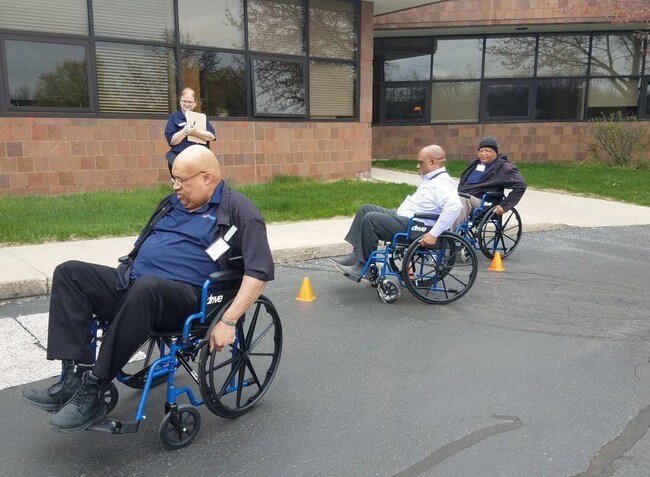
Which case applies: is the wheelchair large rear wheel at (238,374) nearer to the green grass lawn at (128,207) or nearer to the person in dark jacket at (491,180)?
the person in dark jacket at (491,180)

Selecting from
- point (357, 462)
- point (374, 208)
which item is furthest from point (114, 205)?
point (357, 462)

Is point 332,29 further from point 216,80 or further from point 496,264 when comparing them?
point 496,264

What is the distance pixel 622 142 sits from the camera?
16641 mm

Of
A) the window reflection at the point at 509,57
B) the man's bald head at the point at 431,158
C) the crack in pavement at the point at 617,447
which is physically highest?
the window reflection at the point at 509,57

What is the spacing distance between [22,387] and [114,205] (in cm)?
550

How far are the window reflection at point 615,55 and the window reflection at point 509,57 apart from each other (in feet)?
6.68

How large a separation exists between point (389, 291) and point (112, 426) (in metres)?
3.05

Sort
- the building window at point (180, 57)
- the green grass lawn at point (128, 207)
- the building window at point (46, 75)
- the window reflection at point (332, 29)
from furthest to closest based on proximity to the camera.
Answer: the window reflection at point (332, 29) < the building window at point (180, 57) < the building window at point (46, 75) < the green grass lawn at point (128, 207)

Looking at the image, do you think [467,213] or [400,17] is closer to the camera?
[467,213]

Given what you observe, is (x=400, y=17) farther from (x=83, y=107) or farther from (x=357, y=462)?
(x=357, y=462)

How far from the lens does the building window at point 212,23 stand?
10.5 meters

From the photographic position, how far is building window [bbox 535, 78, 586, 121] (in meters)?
18.1

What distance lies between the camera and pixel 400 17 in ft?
53.9

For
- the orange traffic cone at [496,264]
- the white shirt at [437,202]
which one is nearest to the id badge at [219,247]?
the white shirt at [437,202]
